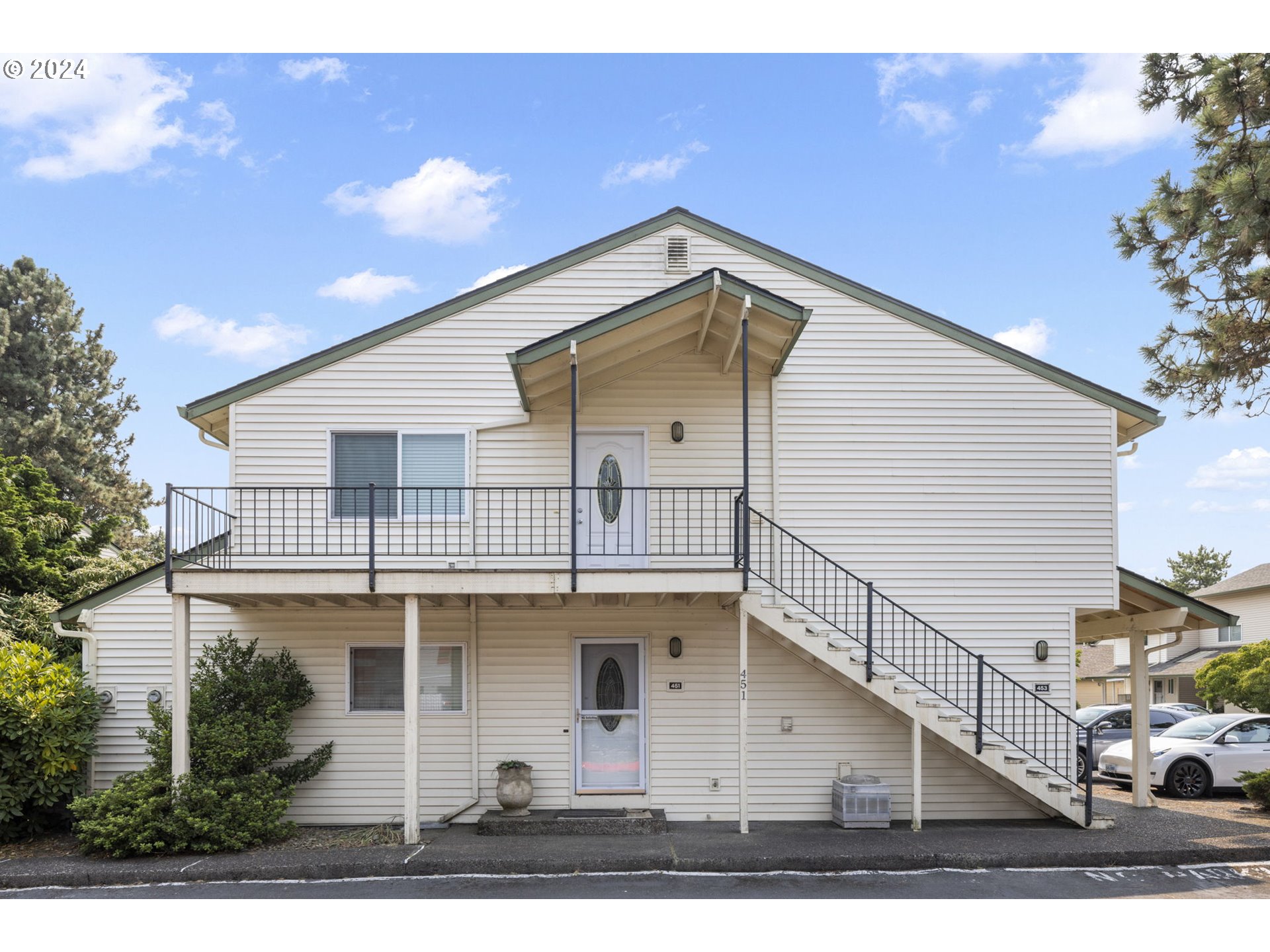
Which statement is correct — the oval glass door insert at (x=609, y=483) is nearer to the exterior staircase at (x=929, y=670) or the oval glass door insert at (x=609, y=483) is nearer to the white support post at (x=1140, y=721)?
the exterior staircase at (x=929, y=670)

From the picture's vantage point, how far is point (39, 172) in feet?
91.5

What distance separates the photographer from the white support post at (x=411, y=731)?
33.8ft

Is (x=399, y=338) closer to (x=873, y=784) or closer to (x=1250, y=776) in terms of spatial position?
(x=873, y=784)

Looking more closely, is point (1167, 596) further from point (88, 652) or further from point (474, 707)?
point (88, 652)

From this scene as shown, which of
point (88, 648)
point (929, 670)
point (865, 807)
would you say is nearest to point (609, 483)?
point (929, 670)

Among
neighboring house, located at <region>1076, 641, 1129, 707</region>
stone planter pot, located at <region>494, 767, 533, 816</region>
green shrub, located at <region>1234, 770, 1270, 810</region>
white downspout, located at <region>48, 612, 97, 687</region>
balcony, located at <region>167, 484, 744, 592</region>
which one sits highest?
balcony, located at <region>167, 484, 744, 592</region>

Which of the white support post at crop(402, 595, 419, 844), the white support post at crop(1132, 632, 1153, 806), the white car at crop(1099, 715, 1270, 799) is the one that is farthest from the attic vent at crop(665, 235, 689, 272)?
the white car at crop(1099, 715, 1270, 799)

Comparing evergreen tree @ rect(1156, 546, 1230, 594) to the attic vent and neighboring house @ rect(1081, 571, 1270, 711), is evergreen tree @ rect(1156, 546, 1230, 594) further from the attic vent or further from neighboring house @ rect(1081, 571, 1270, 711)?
the attic vent

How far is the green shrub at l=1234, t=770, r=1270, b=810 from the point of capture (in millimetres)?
12680

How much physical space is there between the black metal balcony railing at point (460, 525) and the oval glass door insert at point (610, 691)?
140cm

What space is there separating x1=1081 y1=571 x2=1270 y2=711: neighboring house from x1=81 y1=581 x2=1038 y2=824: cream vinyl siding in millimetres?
20412

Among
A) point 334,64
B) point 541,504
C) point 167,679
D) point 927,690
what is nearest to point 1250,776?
point 927,690

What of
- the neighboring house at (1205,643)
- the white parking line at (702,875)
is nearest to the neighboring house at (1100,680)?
the neighboring house at (1205,643)

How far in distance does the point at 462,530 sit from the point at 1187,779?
486 inches
